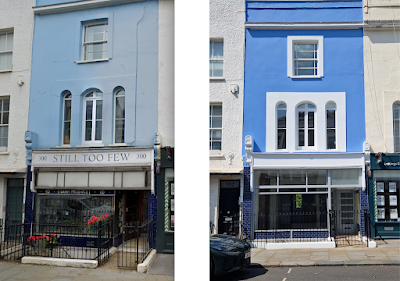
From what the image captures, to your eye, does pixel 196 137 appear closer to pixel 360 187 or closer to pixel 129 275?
pixel 129 275

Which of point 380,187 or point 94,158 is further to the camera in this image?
point 380,187

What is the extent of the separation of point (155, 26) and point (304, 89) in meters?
1.24

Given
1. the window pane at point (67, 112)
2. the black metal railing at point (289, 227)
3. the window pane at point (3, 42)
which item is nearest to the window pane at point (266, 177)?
the black metal railing at point (289, 227)

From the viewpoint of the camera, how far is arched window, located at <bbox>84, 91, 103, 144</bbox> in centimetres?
205

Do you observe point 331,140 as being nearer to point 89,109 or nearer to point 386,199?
point 386,199

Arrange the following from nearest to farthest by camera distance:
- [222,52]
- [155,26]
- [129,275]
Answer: [129,275]
[155,26]
[222,52]

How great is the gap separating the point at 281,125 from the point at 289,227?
82cm

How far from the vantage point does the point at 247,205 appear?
2445mm

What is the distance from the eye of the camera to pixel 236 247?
2.42 metres

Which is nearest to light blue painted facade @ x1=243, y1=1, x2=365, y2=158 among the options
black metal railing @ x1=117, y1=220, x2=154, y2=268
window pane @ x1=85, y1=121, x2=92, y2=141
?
black metal railing @ x1=117, y1=220, x2=154, y2=268

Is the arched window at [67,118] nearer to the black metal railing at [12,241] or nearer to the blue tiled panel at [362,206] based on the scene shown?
the black metal railing at [12,241]

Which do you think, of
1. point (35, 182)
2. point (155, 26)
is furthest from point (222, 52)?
point (35, 182)

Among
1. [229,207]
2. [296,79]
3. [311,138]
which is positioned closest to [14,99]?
[229,207]

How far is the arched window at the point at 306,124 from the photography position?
7.98ft
